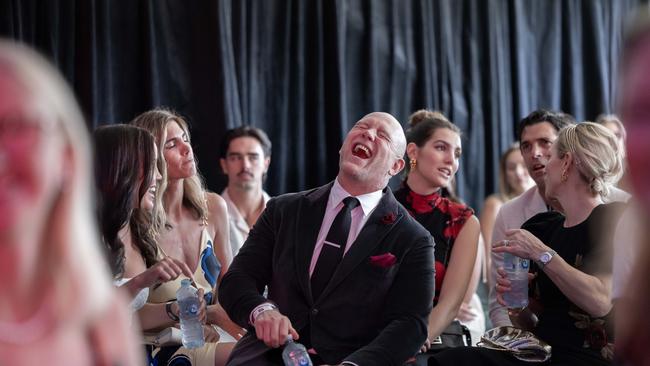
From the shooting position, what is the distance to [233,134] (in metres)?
4.73

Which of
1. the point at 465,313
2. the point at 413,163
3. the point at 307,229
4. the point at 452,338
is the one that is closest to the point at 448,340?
the point at 452,338

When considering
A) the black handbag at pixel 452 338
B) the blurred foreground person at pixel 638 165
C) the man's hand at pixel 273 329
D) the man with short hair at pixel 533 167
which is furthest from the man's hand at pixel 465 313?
the blurred foreground person at pixel 638 165

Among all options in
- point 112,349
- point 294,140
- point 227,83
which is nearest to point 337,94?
point 294,140

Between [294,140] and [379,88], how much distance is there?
2.47 ft

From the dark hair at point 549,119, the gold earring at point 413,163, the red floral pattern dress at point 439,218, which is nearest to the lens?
the red floral pattern dress at point 439,218

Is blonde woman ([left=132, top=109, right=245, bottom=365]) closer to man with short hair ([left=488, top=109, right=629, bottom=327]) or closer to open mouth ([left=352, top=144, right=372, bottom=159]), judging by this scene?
open mouth ([left=352, top=144, right=372, bottom=159])

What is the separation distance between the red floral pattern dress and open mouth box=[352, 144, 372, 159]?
24.4 inches

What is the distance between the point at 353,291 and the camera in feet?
8.67

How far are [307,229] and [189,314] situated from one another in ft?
1.60

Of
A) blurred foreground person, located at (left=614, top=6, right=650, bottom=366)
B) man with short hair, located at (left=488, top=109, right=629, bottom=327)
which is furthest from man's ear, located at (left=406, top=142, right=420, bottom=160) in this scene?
blurred foreground person, located at (left=614, top=6, right=650, bottom=366)

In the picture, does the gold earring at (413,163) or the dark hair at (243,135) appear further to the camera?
the dark hair at (243,135)

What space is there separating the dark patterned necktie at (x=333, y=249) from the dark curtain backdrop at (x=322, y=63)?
86.8 inches

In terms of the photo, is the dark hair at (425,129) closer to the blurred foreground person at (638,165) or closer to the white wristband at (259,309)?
the white wristband at (259,309)

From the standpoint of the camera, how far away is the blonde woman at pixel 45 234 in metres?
1.10
